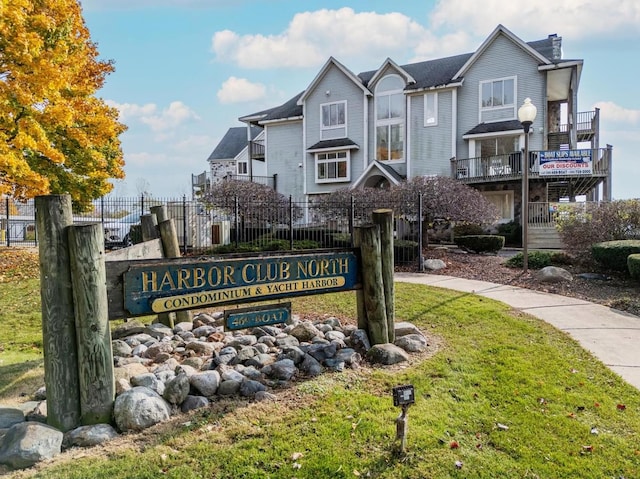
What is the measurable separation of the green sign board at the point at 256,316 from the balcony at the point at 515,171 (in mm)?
20209

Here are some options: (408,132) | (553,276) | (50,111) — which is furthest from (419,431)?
(408,132)

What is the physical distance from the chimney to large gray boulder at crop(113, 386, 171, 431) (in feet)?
89.7

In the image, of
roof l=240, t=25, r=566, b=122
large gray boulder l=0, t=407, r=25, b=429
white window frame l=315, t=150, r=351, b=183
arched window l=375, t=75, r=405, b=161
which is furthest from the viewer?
white window frame l=315, t=150, r=351, b=183

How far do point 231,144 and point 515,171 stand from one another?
29774 mm

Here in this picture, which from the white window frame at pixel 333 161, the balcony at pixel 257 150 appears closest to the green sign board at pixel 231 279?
the white window frame at pixel 333 161

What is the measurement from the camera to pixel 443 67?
85.7 ft

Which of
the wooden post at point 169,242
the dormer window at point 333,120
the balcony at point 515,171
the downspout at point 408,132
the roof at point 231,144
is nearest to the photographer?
the wooden post at point 169,242

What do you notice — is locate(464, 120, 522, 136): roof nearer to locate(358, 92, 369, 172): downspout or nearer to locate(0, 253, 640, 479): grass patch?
locate(358, 92, 369, 172): downspout

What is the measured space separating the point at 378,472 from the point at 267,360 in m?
2.09

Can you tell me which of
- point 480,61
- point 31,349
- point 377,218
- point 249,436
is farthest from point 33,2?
point 480,61

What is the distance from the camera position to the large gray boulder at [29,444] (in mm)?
2967

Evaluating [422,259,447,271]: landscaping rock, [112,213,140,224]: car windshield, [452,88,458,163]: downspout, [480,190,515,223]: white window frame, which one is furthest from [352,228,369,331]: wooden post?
[452,88,458,163]: downspout

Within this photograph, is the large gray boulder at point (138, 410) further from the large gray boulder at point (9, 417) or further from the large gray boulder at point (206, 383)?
the large gray boulder at point (9, 417)

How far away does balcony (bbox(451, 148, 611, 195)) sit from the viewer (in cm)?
2067
